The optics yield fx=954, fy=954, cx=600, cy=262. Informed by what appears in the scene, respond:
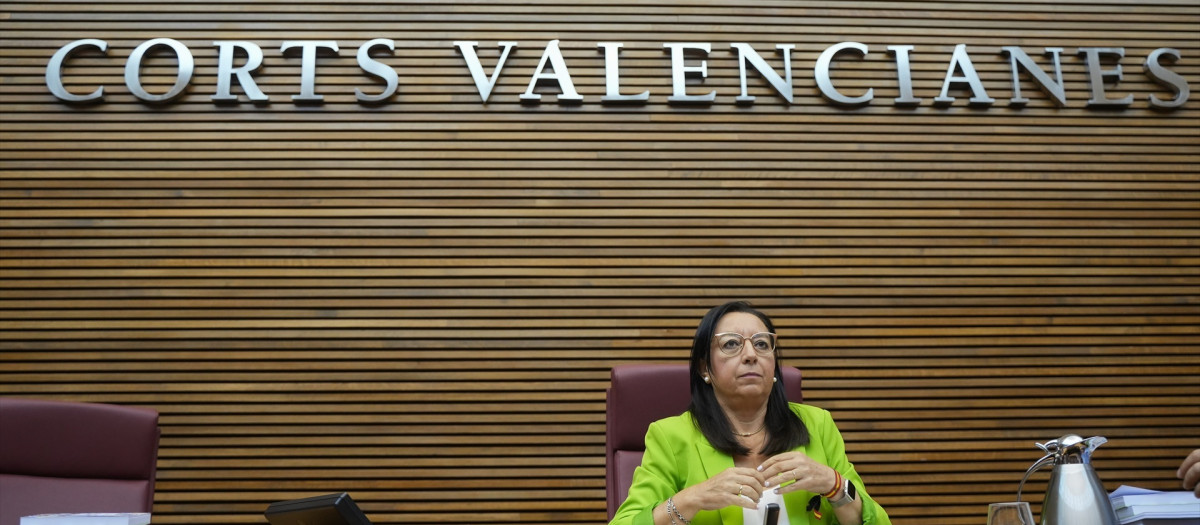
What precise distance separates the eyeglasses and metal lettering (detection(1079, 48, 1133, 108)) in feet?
9.13

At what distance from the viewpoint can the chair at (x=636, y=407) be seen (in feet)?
9.07

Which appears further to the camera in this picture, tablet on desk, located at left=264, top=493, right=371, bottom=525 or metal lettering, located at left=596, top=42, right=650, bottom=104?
metal lettering, located at left=596, top=42, right=650, bottom=104

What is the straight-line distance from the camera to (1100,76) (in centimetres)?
450

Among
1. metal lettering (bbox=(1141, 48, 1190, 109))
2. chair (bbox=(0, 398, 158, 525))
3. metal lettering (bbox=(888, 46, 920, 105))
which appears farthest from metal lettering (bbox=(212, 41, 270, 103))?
metal lettering (bbox=(1141, 48, 1190, 109))

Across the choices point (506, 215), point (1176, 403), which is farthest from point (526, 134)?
point (1176, 403)

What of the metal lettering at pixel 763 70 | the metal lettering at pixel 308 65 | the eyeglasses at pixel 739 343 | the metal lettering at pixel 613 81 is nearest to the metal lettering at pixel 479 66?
the metal lettering at pixel 613 81

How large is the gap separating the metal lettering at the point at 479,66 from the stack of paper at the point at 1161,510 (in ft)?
10.6

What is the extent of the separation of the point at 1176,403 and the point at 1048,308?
0.68 meters

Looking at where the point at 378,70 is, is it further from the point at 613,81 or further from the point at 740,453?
the point at 740,453

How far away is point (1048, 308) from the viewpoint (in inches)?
167

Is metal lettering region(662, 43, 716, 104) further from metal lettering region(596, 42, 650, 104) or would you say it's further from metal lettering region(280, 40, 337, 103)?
metal lettering region(280, 40, 337, 103)

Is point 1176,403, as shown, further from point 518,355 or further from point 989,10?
point 518,355

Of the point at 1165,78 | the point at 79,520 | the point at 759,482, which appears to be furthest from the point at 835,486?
the point at 1165,78

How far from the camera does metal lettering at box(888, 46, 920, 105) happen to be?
442cm
